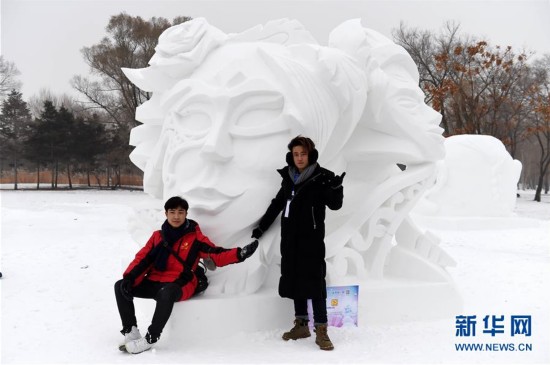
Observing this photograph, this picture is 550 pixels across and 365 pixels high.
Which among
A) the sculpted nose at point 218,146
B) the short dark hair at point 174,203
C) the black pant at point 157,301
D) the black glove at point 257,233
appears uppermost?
the sculpted nose at point 218,146

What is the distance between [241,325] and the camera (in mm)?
3531

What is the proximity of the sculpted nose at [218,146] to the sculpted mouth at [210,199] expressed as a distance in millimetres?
238

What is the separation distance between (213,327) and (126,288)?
2.21 ft

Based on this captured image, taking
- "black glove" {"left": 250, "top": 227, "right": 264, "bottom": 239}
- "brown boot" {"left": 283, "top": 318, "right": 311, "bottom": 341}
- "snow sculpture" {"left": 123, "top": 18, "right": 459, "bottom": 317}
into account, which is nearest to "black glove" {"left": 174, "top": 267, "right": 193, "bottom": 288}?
"snow sculpture" {"left": 123, "top": 18, "right": 459, "bottom": 317}

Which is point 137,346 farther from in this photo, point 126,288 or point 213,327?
point 213,327

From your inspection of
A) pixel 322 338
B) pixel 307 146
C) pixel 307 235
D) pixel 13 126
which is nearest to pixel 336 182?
pixel 307 146

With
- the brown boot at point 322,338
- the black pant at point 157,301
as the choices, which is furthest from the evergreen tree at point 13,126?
the brown boot at point 322,338

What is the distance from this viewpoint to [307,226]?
3.39m

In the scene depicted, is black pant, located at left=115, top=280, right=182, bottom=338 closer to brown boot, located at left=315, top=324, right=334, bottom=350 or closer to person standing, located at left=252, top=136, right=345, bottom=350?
person standing, located at left=252, top=136, right=345, bottom=350

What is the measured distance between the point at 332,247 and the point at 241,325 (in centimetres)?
93

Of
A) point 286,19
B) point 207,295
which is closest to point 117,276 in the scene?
point 207,295

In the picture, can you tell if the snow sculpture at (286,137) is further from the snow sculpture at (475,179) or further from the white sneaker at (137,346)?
the snow sculpture at (475,179)

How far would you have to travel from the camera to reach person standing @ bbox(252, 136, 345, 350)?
3361mm

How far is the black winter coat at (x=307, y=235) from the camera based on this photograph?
337 centimetres
